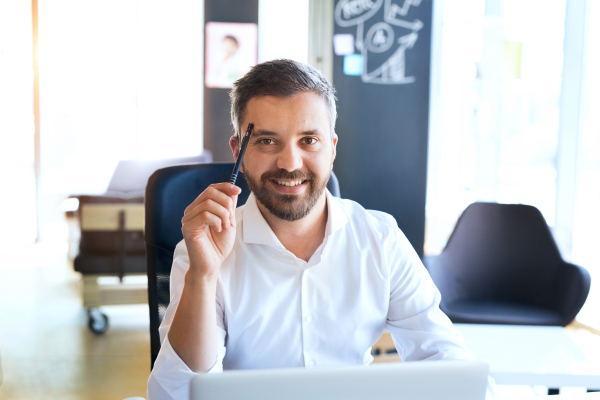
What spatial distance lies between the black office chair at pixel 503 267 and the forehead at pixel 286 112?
1561 mm

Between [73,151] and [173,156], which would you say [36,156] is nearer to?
[73,151]

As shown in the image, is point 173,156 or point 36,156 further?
point 173,156

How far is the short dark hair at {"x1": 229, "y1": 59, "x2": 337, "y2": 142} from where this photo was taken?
1.15 meters

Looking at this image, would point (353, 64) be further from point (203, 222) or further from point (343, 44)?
point (203, 222)

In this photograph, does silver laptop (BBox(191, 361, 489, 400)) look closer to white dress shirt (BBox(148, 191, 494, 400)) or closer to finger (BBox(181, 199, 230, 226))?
finger (BBox(181, 199, 230, 226))

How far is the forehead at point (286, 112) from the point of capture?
1131 millimetres

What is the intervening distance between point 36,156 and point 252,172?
2.02 meters

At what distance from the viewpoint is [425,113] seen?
10.5ft

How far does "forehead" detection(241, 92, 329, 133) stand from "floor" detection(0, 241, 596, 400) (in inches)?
78.2

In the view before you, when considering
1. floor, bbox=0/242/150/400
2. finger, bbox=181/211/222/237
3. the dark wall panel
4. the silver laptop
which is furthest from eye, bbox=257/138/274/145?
floor, bbox=0/242/150/400

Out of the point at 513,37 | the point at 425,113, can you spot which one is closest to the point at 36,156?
the point at 425,113

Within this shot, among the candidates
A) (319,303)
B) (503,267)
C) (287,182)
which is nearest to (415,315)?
(319,303)

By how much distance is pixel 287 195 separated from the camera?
117 centimetres

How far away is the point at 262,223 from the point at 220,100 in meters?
1.82
